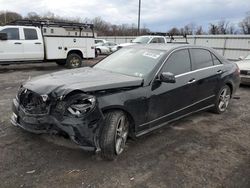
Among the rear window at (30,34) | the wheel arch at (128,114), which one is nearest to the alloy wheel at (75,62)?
the rear window at (30,34)

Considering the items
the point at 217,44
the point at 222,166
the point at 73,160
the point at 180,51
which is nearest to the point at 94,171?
the point at 73,160

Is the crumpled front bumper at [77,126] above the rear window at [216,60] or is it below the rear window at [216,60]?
below

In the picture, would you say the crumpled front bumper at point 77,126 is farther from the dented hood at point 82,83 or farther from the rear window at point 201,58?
the rear window at point 201,58

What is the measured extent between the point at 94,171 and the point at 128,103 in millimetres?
984

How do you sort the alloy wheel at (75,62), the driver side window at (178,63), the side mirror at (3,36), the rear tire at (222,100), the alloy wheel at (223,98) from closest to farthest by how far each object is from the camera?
Result: the driver side window at (178,63)
the rear tire at (222,100)
the alloy wheel at (223,98)
the side mirror at (3,36)
the alloy wheel at (75,62)

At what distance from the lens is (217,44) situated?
19125mm

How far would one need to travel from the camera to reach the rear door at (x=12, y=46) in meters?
10.2

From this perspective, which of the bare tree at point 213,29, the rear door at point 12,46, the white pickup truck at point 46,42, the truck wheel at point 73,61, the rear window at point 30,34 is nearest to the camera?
the rear door at point 12,46

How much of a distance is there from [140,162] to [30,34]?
939cm

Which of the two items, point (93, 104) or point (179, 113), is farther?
point (179, 113)

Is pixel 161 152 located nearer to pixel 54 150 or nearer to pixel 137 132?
pixel 137 132

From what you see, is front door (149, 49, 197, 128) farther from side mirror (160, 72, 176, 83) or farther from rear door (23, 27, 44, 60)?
rear door (23, 27, 44, 60)

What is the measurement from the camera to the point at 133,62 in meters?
4.19

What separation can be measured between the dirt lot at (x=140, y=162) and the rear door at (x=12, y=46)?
6744mm
